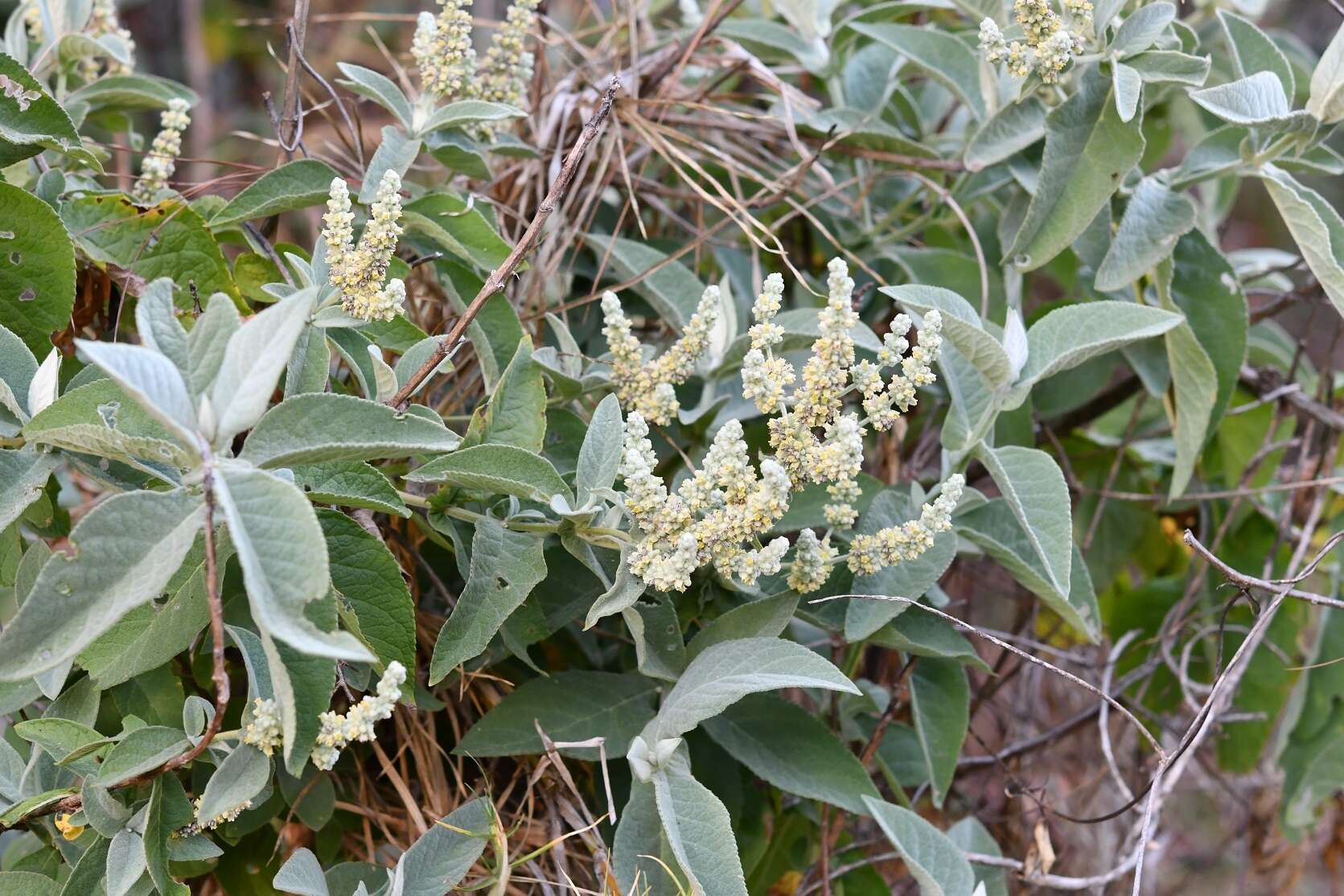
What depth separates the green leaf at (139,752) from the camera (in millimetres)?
564

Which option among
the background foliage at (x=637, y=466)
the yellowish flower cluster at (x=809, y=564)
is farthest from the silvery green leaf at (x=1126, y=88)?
the yellowish flower cluster at (x=809, y=564)

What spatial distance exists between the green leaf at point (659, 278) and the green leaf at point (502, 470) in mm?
234

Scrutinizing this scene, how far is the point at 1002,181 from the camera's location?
2.98 feet

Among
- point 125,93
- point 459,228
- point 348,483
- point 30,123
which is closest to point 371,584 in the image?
point 348,483

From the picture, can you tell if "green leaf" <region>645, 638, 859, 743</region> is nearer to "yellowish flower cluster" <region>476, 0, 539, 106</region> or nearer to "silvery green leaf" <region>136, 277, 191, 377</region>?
"silvery green leaf" <region>136, 277, 191, 377</region>

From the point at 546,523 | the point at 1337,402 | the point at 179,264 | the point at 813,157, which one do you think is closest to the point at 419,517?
the point at 546,523

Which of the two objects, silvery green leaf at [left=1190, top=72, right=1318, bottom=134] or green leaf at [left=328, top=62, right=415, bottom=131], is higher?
silvery green leaf at [left=1190, top=72, right=1318, bottom=134]

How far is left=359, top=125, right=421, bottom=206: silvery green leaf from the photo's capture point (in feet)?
2.39

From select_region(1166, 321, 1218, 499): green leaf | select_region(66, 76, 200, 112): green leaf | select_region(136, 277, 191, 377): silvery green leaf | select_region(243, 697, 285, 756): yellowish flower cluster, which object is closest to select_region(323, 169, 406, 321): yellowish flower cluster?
select_region(136, 277, 191, 377): silvery green leaf

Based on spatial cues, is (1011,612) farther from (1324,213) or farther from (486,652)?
(486,652)

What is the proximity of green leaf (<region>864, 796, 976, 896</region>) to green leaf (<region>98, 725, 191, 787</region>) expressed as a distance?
15.3 inches

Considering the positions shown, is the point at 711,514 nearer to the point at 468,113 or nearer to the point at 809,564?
the point at 809,564

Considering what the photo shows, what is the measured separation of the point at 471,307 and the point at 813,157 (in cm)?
33

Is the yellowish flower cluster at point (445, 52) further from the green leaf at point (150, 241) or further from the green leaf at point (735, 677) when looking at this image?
the green leaf at point (735, 677)
